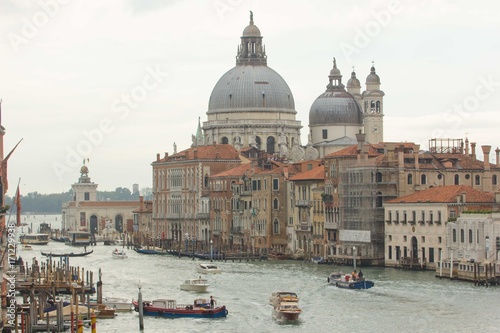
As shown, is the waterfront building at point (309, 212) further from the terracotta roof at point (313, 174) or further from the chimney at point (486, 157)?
the chimney at point (486, 157)

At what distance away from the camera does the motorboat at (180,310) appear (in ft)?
177

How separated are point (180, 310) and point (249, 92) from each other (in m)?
67.2

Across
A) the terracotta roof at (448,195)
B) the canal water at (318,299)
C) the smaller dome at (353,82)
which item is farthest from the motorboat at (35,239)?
the terracotta roof at (448,195)

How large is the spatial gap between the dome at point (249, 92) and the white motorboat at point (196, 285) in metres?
56.6

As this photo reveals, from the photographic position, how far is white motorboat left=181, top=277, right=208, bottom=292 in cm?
6406

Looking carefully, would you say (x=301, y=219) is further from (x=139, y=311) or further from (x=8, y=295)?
(x=8, y=295)

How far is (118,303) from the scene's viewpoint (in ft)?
185

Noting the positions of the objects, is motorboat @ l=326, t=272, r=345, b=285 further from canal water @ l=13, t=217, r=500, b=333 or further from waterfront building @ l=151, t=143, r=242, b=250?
waterfront building @ l=151, t=143, r=242, b=250

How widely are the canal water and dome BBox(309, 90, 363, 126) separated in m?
36.7

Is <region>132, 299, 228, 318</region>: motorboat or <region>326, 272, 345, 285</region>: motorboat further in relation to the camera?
<region>326, 272, 345, 285</region>: motorboat

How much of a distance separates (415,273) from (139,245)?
43.1 meters

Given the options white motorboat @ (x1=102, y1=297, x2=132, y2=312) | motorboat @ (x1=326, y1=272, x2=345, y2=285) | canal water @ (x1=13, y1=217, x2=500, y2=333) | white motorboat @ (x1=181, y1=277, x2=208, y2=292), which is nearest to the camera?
canal water @ (x1=13, y1=217, x2=500, y2=333)

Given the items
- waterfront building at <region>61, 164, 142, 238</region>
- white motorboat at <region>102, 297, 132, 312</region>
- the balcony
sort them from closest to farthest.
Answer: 1. white motorboat at <region>102, 297, 132, 312</region>
2. the balcony
3. waterfront building at <region>61, 164, 142, 238</region>

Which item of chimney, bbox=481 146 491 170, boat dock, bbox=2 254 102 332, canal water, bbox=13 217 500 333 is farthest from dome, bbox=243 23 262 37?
boat dock, bbox=2 254 102 332
